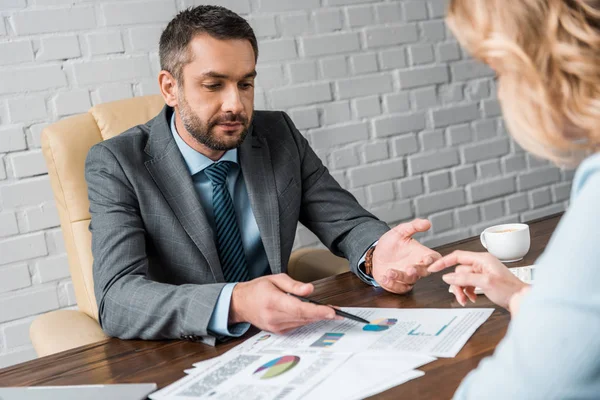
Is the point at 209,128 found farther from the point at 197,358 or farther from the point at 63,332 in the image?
the point at 197,358

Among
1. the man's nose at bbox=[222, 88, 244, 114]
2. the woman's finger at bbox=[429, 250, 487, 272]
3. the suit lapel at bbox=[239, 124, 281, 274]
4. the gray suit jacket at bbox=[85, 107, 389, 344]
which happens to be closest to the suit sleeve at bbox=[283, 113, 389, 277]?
the gray suit jacket at bbox=[85, 107, 389, 344]

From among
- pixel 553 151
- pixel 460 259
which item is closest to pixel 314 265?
pixel 460 259

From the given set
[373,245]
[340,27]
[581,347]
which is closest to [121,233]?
[373,245]

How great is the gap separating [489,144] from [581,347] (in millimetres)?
2395

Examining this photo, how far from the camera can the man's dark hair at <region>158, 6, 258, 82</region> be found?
1589 mm

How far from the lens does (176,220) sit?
149 centimetres

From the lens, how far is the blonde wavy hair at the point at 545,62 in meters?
0.62

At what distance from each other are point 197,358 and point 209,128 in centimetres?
71

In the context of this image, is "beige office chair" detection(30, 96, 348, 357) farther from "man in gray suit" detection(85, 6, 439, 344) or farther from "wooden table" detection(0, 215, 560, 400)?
"wooden table" detection(0, 215, 560, 400)

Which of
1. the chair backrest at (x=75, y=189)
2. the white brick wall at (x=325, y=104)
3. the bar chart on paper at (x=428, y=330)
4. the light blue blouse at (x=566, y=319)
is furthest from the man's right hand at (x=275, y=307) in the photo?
the white brick wall at (x=325, y=104)

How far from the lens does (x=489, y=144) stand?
283 cm

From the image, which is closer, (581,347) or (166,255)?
(581,347)

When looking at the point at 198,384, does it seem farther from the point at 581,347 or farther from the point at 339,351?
the point at 581,347

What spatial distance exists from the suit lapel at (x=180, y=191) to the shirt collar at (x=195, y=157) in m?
0.06
